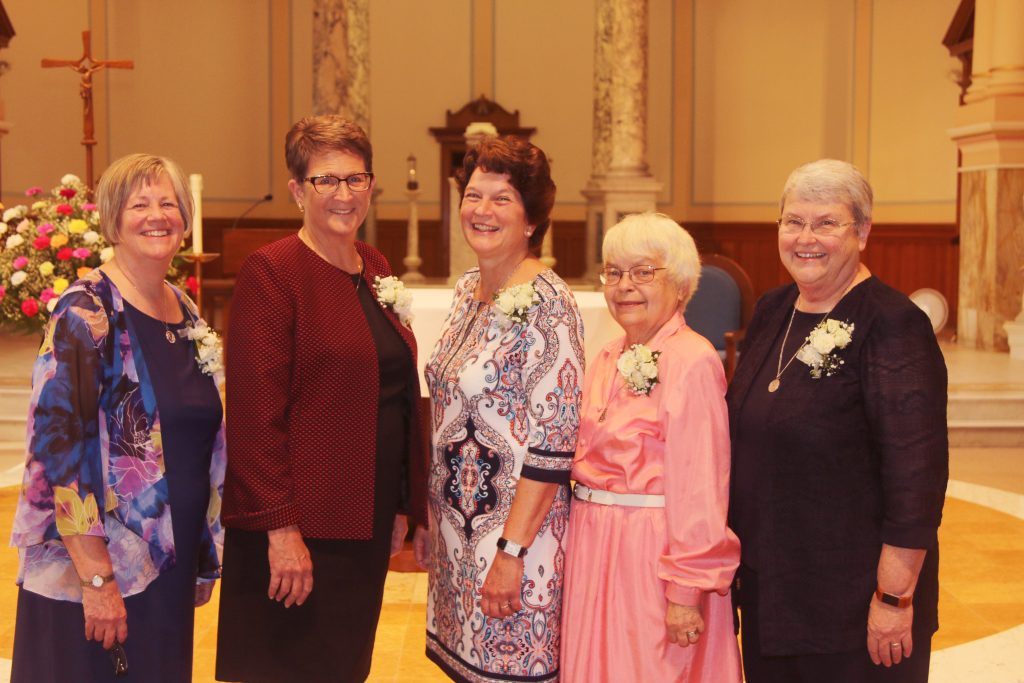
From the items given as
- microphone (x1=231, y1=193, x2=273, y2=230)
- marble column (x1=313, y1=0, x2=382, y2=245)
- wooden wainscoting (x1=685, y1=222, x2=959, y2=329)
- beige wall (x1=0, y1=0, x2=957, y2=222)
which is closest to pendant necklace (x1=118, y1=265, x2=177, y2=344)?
marble column (x1=313, y1=0, x2=382, y2=245)

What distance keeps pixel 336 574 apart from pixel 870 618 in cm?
119

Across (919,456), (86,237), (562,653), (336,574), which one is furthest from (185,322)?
(86,237)

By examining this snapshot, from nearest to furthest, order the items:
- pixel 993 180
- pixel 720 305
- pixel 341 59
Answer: pixel 720 305, pixel 993 180, pixel 341 59

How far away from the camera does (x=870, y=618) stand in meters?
2.44

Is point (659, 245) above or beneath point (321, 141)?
beneath

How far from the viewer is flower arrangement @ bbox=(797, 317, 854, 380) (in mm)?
2438

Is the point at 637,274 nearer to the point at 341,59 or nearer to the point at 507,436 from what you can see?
the point at 507,436

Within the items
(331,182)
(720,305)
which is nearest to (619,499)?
(331,182)

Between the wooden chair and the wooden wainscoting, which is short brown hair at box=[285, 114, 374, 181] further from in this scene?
the wooden wainscoting

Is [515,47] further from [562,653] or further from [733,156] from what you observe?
[562,653]

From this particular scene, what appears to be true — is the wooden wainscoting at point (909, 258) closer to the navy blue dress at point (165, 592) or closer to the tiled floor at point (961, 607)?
the tiled floor at point (961, 607)

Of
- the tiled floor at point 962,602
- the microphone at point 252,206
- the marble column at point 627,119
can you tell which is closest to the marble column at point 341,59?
the marble column at point 627,119

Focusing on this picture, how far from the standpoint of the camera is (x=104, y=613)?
239 centimetres

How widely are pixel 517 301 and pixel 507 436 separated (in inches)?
12.2
